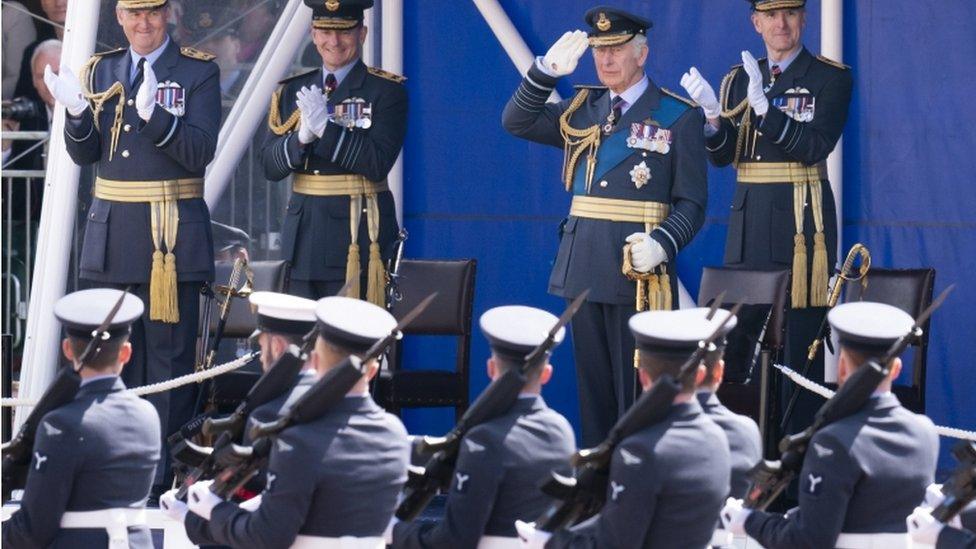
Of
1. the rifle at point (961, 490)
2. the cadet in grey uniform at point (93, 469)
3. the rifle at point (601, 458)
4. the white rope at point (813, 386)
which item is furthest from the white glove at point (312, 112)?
the rifle at point (961, 490)

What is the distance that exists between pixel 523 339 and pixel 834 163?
3.79 metres

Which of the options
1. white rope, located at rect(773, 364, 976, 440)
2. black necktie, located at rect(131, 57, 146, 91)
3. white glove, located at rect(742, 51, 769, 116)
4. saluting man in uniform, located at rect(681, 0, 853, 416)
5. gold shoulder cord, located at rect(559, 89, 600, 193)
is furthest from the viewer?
black necktie, located at rect(131, 57, 146, 91)

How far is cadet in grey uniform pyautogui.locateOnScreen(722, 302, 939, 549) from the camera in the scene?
20.5 feet

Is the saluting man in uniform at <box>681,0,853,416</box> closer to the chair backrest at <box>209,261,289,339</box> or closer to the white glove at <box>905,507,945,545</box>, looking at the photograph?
the chair backrest at <box>209,261,289,339</box>

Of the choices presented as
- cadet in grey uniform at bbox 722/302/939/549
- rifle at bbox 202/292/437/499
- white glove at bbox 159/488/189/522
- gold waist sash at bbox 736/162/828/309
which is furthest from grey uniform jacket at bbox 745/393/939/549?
gold waist sash at bbox 736/162/828/309

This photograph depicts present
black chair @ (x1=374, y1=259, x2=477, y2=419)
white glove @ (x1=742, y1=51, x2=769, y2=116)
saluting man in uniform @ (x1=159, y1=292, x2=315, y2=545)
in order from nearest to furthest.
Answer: saluting man in uniform @ (x1=159, y1=292, x2=315, y2=545)
white glove @ (x1=742, y1=51, x2=769, y2=116)
black chair @ (x1=374, y1=259, x2=477, y2=419)

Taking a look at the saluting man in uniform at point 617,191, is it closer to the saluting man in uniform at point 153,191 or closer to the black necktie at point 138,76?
the saluting man in uniform at point 153,191

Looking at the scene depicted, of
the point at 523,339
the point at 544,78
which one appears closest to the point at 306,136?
the point at 544,78

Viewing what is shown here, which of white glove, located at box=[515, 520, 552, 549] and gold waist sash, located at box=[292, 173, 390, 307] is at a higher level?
gold waist sash, located at box=[292, 173, 390, 307]

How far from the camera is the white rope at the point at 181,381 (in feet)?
30.7

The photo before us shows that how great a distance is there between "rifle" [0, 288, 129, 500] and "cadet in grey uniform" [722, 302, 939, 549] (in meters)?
1.98

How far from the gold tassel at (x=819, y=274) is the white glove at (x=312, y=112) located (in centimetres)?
209

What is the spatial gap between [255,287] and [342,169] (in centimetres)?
62

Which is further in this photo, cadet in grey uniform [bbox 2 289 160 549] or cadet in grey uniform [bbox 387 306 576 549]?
cadet in grey uniform [bbox 2 289 160 549]
